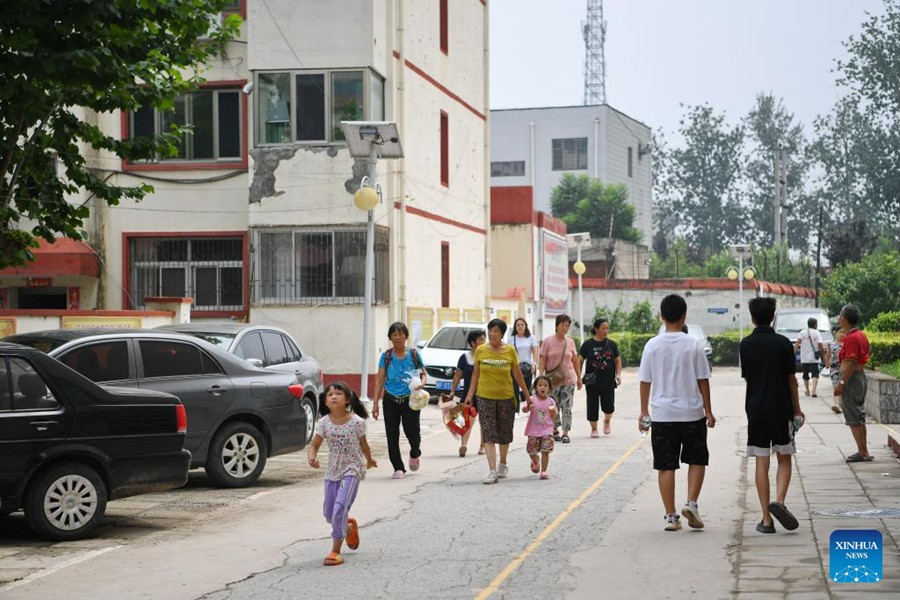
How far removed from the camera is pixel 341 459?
10.7 meters

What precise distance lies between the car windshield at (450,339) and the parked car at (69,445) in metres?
18.9

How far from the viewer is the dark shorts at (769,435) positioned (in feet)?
36.4

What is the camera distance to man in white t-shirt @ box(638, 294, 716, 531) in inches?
440

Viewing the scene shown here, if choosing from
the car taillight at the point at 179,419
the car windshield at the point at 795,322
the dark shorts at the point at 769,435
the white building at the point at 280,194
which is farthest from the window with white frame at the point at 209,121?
the dark shorts at the point at 769,435

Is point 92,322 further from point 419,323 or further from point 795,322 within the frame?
point 795,322

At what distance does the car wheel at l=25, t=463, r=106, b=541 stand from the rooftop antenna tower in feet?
321

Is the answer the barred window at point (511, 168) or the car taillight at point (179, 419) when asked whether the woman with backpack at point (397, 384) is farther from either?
the barred window at point (511, 168)

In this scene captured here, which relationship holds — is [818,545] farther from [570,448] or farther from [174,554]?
[570,448]

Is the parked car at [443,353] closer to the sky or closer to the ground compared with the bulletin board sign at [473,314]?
closer to the ground

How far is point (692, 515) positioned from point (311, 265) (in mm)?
20998

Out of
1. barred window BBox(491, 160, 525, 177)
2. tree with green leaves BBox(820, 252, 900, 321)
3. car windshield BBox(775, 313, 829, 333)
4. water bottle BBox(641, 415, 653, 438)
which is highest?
barred window BBox(491, 160, 525, 177)

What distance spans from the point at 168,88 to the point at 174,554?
274 inches

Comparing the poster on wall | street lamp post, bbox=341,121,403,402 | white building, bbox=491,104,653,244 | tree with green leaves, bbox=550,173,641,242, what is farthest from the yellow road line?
white building, bbox=491,104,653,244

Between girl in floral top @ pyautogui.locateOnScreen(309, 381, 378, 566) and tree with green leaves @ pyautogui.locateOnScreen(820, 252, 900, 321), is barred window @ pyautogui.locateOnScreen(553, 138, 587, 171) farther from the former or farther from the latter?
girl in floral top @ pyautogui.locateOnScreen(309, 381, 378, 566)
